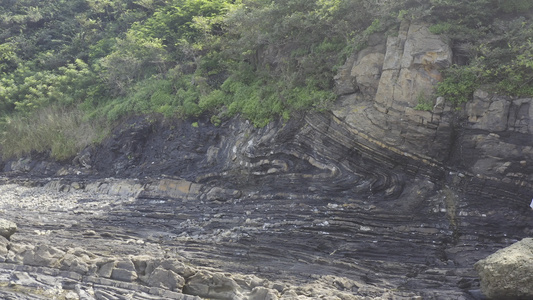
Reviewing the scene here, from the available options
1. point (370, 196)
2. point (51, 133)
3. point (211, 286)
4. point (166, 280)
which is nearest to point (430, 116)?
point (370, 196)

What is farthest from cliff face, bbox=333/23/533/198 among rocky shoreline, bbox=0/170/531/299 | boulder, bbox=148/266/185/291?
boulder, bbox=148/266/185/291

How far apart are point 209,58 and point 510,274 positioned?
40.5 feet

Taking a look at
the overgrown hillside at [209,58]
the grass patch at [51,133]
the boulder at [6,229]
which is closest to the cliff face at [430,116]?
the overgrown hillside at [209,58]

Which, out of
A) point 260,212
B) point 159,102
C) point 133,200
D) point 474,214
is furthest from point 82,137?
point 474,214

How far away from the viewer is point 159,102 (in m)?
16.4

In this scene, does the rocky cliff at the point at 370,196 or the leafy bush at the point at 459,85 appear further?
the leafy bush at the point at 459,85

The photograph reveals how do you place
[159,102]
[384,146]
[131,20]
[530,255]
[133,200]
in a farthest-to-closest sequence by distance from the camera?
1. [131,20]
2. [159,102]
3. [133,200]
4. [384,146]
5. [530,255]

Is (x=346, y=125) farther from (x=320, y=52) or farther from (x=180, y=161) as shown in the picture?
(x=180, y=161)

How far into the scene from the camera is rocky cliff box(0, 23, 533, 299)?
29.2 ft

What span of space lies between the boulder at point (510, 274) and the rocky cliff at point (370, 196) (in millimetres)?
567

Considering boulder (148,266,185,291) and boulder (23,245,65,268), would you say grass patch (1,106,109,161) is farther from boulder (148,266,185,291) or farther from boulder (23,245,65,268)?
boulder (148,266,185,291)

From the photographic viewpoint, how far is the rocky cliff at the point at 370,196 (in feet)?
29.2

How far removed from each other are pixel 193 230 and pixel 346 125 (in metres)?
4.58

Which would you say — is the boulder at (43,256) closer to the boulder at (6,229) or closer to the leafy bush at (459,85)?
the boulder at (6,229)
